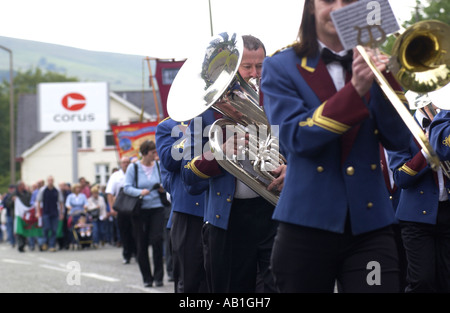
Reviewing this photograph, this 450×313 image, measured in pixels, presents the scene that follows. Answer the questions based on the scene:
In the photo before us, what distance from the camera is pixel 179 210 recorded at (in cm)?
693

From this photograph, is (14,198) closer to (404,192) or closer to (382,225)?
(404,192)

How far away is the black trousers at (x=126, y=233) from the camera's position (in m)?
14.8

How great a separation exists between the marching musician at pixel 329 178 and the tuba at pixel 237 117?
1.37m

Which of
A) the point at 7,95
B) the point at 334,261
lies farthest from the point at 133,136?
the point at 7,95

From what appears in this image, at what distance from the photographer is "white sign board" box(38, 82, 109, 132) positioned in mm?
50344

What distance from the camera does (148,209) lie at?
1227cm

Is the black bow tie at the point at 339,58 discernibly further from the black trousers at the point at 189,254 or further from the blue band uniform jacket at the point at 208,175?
the black trousers at the point at 189,254

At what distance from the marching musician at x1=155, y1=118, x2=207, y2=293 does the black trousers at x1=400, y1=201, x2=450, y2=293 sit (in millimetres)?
1460

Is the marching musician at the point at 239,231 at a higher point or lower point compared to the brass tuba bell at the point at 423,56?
lower

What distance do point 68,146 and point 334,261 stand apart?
224 feet

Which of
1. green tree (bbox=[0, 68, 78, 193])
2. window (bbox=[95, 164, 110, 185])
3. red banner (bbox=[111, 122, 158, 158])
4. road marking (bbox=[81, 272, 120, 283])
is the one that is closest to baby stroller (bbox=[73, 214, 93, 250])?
red banner (bbox=[111, 122, 158, 158])

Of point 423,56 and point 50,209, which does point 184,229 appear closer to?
point 423,56

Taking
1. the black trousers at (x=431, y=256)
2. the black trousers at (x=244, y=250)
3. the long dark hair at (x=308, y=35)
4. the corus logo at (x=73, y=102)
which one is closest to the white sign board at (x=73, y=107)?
the corus logo at (x=73, y=102)

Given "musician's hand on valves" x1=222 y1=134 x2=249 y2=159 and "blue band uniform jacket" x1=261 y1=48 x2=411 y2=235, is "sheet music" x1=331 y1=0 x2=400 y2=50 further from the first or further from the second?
"musician's hand on valves" x1=222 y1=134 x2=249 y2=159
